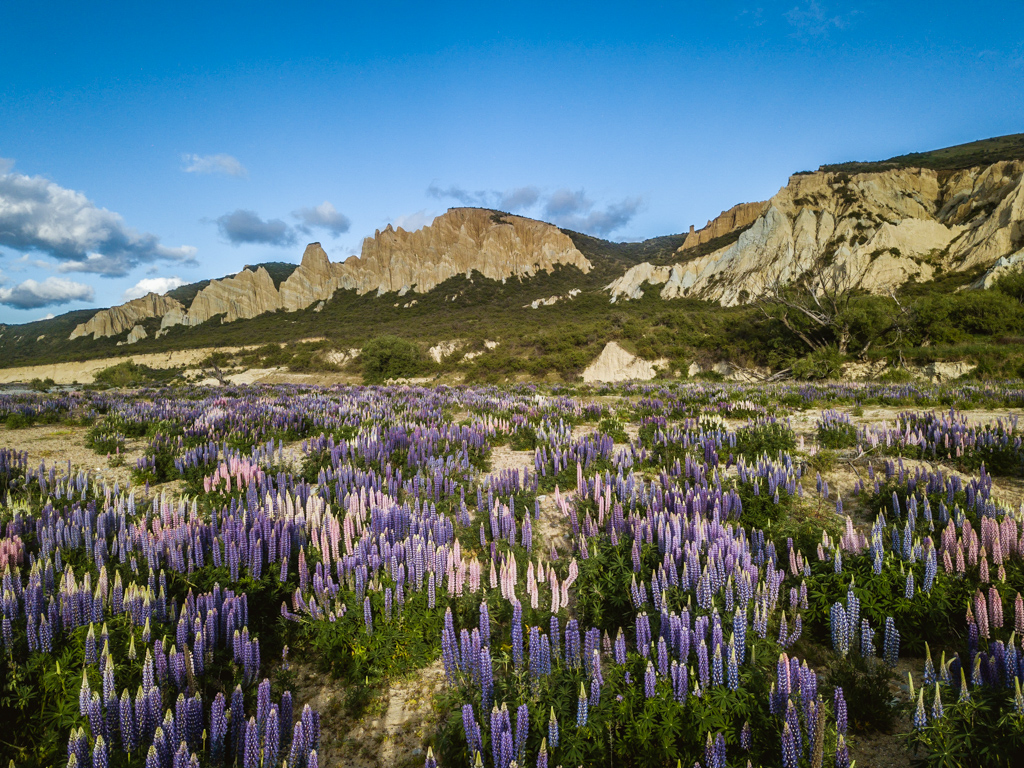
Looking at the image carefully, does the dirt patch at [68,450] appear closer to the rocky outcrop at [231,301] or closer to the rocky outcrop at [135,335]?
the rocky outcrop at [231,301]

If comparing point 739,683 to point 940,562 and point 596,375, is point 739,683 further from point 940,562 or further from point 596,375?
point 596,375

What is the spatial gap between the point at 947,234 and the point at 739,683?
74367 millimetres

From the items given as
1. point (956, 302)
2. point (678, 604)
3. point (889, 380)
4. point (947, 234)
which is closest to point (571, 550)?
point (678, 604)

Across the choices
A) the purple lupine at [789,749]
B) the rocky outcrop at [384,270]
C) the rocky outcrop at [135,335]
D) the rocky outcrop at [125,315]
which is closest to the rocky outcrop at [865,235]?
the purple lupine at [789,749]

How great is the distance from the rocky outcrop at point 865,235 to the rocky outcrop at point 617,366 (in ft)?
71.5

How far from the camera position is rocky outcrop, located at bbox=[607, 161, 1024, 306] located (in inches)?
1914

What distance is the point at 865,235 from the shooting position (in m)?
58.5

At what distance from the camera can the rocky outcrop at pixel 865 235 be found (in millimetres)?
48625

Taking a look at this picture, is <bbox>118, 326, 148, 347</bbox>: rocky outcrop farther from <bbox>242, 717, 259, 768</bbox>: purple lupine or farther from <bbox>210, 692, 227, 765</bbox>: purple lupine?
<bbox>242, 717, 259, 768</bbox>: purple lupine

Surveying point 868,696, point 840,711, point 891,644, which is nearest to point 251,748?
point 840,711

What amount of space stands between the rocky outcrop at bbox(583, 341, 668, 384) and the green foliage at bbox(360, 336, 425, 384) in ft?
45.9

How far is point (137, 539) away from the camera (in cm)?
368

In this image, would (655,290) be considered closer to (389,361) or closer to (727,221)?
(389,361)

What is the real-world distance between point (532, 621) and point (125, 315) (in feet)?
560
